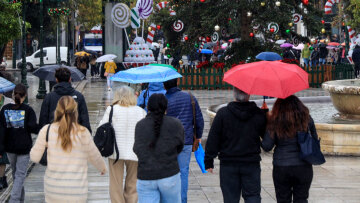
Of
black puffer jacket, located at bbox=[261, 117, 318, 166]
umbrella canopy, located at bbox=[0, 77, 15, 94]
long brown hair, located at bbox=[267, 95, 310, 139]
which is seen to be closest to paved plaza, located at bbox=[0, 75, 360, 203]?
umbrella canopy, located at bbox=[0, 77, 15, 94]

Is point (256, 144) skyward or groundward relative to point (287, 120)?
groundward

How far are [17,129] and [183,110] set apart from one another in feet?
7.17

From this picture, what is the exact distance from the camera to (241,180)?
7.16 meters

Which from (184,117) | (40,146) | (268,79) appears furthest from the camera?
(184,117)

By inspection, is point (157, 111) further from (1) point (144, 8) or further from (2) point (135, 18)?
(2) point (135, 18)

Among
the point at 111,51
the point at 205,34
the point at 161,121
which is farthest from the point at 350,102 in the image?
the point at 111,51

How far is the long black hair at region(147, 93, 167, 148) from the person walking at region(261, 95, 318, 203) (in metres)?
1.08

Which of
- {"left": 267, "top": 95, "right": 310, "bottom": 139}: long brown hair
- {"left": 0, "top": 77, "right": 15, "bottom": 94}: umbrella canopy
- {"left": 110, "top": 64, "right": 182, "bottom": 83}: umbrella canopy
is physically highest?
{"left": 110, "top": 64, "right": 182, "bottom": 83}: umbrella canopy

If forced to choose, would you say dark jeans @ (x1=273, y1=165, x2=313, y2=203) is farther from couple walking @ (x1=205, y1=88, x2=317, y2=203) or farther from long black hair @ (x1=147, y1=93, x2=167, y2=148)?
long black hair @ (x1=147, y1=93, x2=167, y2=148)

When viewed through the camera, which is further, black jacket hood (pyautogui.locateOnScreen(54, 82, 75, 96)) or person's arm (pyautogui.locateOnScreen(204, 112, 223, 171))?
black jacket hood (pyautogui.locateOnScreen(54, 82, 75, 96))

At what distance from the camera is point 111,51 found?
3906cm

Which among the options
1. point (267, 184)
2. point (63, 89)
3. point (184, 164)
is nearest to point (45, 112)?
point (63, 89)

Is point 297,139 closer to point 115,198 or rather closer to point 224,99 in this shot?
point 115,198

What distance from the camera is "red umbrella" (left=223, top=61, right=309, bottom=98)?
7.08 meters
